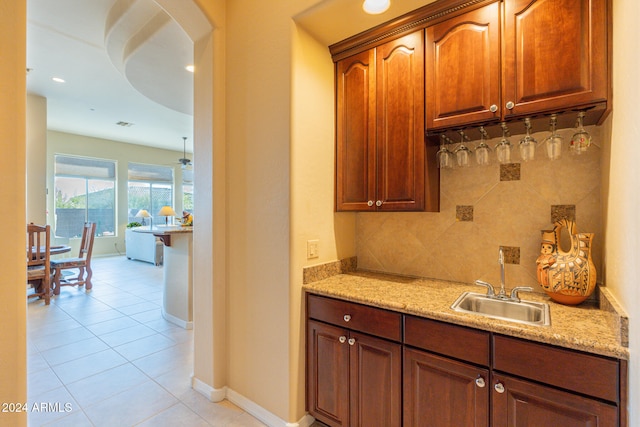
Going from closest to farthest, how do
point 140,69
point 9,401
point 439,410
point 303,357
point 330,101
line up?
point 9,401 < point 439,410 < point 303,357 < point 330,101 < point 140,69

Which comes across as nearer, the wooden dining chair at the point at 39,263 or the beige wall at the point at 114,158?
the wooden dining chair at the point at 39,263

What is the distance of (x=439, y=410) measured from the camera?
4.61 ft

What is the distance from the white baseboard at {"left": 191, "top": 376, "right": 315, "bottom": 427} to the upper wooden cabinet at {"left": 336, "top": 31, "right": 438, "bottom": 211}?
139 cm

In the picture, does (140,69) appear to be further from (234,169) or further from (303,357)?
(303,357)

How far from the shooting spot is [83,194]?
26.9 feet

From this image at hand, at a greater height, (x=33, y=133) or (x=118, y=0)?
(x=118, y=0)

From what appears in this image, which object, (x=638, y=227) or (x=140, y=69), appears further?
(x=140, y=69)

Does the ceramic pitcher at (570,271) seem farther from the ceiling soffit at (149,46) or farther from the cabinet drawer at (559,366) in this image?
the ceiling soffit at (149,46)

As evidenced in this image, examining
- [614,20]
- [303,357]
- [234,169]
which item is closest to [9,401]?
[303,357]

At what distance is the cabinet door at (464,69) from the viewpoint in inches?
60.5

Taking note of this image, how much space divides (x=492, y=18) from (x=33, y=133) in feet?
22.3

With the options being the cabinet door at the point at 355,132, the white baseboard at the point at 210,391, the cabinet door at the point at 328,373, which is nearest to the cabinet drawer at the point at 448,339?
the cabinet door at the point at 328,373

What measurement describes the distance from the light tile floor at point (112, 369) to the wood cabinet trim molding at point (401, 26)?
2.56m

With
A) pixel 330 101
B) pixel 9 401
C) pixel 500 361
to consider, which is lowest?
pixel 9 401
